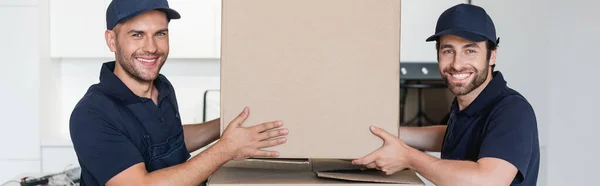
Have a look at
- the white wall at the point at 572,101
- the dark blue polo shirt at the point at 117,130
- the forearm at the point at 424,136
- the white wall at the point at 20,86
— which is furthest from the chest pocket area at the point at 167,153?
the white wall at the point at 572,101

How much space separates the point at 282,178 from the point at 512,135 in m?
0.45

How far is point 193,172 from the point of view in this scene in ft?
3.68

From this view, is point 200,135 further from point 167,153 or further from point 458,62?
point 458,62

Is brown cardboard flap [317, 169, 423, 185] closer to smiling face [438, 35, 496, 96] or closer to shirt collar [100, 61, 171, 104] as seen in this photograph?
smiling face [438, 35, 496, 96]

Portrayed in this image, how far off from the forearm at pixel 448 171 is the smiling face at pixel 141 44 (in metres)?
0.56

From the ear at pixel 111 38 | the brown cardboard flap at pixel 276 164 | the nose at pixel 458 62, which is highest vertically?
the ear at pixel 111 38

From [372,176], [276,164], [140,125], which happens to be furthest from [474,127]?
[140,125]

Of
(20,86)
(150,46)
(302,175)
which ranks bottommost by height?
(302,175)

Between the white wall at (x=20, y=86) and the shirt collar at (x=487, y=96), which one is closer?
the shirt collar at (x=487, y=96)

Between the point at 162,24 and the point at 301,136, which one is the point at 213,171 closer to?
the point at 301,136

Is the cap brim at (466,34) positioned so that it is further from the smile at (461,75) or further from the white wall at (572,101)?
the white wall at (572,101)

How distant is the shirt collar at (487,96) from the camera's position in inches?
51.4

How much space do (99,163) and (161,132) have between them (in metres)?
0.18

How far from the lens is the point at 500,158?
44.7 inches
